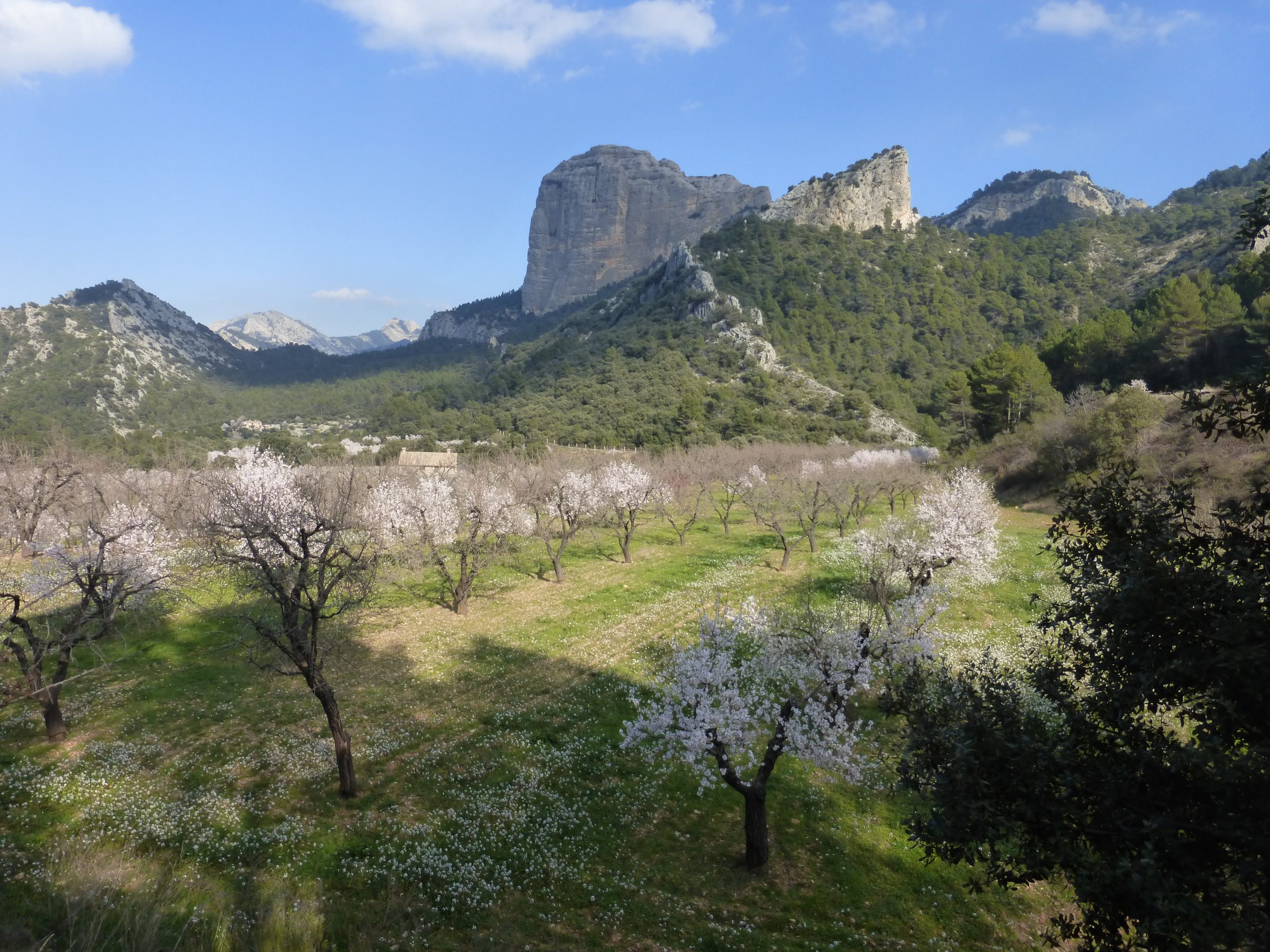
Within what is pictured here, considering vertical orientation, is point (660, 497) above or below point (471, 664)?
above

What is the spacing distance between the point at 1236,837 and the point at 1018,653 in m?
21.5

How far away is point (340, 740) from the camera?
50.8 ft

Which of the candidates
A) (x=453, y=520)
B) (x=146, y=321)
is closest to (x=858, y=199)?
(x=453, y=520)

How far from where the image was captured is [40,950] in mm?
8477

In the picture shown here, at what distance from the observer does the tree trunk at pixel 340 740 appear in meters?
15.1

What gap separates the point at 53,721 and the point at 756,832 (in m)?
20.7

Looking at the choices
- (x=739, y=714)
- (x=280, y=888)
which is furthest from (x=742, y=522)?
(x=280, y=888)

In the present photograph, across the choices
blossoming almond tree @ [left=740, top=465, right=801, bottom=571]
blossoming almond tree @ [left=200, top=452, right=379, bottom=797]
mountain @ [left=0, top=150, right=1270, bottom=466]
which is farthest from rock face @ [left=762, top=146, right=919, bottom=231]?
blossoming almond tree @ [left=200, top=452, right=379, bottom=797]

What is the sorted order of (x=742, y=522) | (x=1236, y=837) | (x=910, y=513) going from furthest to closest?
(x=742, y=522) → (x=910, y=513) → (x=1236, y=837)

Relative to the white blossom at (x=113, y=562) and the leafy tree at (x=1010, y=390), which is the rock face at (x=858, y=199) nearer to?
the leafy tree at (x=1010, y=390)

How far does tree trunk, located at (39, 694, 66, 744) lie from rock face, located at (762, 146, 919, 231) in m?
165

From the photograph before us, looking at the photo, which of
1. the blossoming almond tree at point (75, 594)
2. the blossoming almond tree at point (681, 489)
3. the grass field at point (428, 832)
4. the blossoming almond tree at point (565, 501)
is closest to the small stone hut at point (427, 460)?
the blossoming almond tree at point (565, 501)

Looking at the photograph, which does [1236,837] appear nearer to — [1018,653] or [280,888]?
[280,888]

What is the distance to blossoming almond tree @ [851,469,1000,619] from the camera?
85.5 ft
